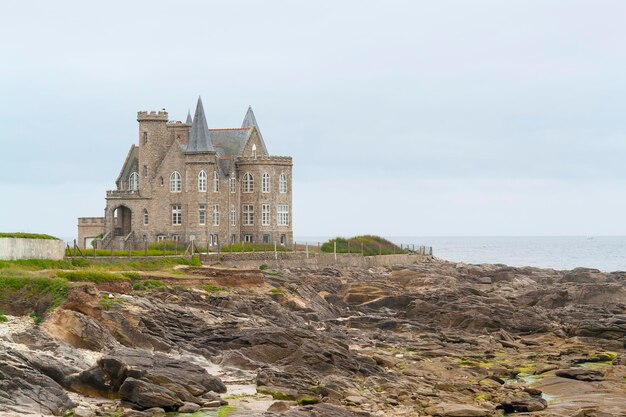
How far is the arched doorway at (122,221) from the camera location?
266 ft

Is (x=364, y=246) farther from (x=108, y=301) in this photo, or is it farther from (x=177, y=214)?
(x=108, y=301)

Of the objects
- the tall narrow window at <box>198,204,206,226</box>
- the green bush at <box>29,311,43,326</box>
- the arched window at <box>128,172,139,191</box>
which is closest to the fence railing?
the tall narrow window at <box>198,204,206,226</box>

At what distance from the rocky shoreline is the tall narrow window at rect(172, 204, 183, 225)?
2489 centimetres

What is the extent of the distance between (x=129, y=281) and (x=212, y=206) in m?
35.7

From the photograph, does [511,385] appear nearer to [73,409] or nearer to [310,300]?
[73,409]

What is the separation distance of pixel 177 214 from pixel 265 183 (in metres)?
7.65

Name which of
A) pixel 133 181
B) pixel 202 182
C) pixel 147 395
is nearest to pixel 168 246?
pixel 202 182

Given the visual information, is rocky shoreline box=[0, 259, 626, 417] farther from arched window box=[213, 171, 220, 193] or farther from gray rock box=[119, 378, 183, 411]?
arched window box=[213, 171, 220, 193]

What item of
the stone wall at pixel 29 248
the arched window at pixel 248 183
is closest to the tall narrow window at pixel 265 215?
the arched window at pixel 248 183

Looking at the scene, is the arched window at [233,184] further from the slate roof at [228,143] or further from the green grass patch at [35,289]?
the green grass patch at [35,289]

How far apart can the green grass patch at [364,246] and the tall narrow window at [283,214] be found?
12.6ft

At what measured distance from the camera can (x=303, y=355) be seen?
3306 centimetres

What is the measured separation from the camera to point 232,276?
50531 mm

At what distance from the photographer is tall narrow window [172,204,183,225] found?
78438 millimetres
